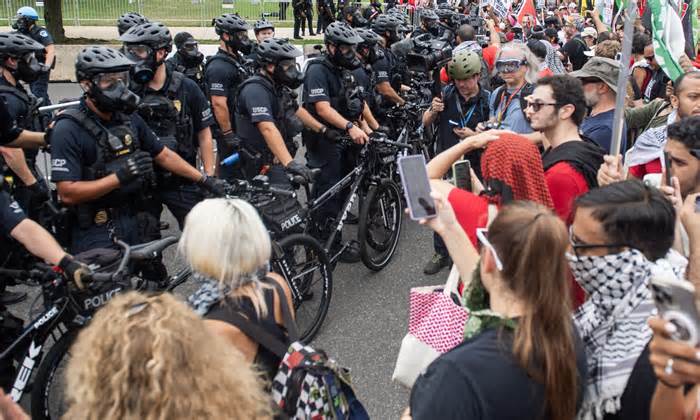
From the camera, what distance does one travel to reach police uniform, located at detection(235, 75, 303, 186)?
5117 mm

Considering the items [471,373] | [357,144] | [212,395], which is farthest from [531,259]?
[357,144]

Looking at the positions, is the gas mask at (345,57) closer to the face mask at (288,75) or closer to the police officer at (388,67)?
the face mask at (288,75)

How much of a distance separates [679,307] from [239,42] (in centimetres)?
617

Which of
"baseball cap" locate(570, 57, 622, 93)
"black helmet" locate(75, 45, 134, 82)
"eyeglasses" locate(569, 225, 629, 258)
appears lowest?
"eyeglasses" locate(569, 225, 629, 258)

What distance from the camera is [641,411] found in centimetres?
195

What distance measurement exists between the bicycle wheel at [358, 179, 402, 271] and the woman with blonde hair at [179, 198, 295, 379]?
10.6 ft

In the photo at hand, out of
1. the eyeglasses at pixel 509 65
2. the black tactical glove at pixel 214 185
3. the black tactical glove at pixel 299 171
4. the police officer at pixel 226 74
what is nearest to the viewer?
the black tactical glove at pixel 214 185

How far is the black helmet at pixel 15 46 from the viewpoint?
530 centimetres

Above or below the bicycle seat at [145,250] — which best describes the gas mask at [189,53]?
above

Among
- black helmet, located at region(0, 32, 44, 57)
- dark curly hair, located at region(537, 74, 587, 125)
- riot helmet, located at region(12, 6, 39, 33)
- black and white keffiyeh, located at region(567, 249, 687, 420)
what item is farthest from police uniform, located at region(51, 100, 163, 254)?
riot helmet, located at region(12, 6, 39, 33)

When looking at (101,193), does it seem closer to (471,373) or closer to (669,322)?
(471,373)

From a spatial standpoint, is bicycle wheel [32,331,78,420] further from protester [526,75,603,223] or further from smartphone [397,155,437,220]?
protester [526,75,603,223]

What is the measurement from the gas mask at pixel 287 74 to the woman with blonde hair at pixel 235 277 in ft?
9.85

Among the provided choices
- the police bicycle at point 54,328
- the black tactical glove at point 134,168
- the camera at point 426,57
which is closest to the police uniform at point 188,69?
the camera at point 426,57
